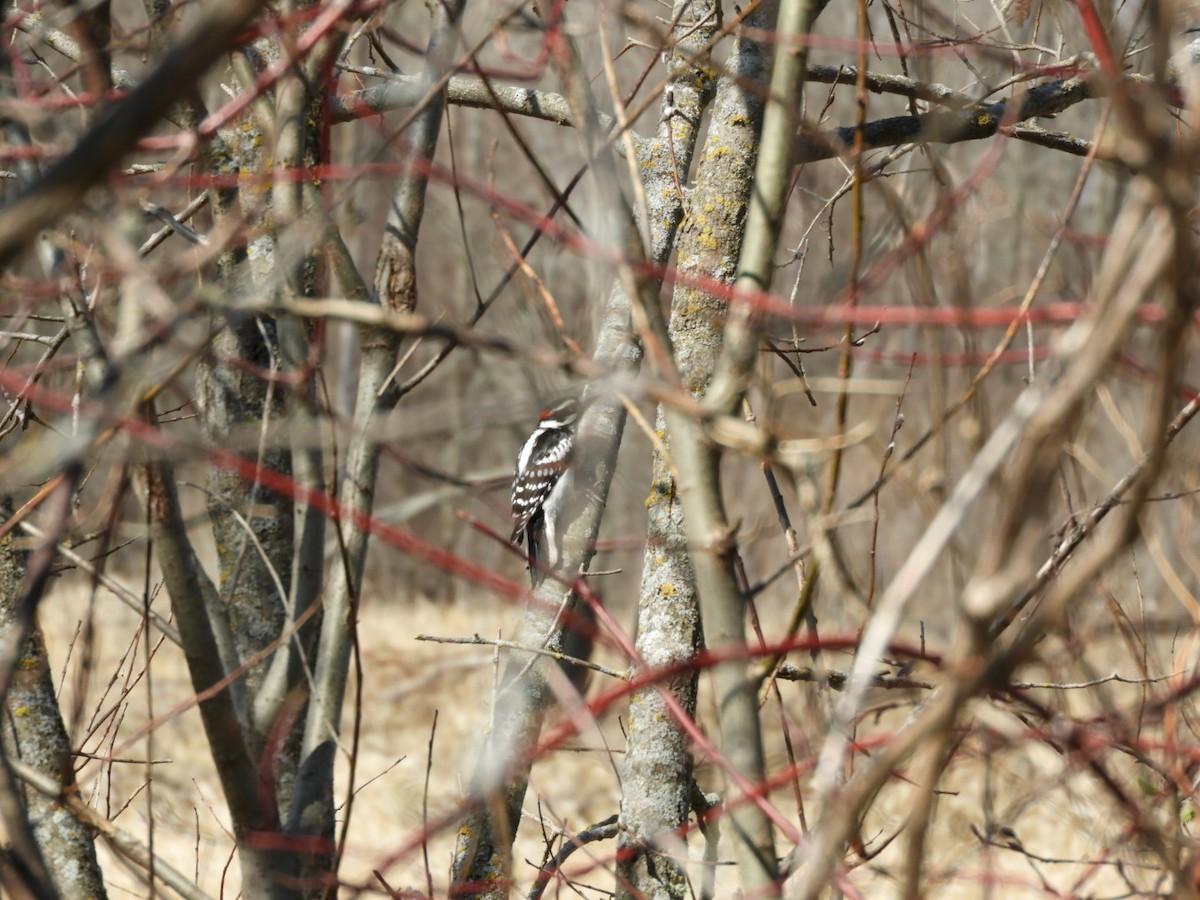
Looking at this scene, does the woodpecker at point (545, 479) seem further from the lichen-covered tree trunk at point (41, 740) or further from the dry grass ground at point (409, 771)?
the lichen-covered tree trunk at point (41, 740)

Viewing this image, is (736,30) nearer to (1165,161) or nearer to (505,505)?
(1165,161)

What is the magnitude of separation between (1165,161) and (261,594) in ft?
8.14

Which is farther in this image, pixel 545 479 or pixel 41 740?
pixel 545 479

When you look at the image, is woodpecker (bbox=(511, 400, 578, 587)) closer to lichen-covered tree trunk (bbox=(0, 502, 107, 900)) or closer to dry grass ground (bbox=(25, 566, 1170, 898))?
dry grass ground (bbox=(25, 566, 1170, 898))

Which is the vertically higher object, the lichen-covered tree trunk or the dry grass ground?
the dry grass ground

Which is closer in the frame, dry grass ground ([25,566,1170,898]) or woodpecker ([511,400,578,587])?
woodpecker ([511,400,578,587])

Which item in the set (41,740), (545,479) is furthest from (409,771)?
(41,740)

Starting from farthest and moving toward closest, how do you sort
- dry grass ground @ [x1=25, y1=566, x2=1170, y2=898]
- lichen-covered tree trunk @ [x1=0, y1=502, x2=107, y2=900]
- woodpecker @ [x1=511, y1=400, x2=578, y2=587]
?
dry grass ground @ [x1=25, y1=566, x2=1170, y2=898], woodpecker @ [x1=511, y1=400, x2=578, y2=587], lichen-covered tree trunk @ [x1=0, y1=502, x2=107, y2=900]

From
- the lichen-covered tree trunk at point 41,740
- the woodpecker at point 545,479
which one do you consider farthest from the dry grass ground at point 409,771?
the lichen-covered tree trunk at point 41,740

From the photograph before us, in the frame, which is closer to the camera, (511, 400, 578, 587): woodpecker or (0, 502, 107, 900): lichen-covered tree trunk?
(0, 502, 107, 900): lichen-covered tree trunk

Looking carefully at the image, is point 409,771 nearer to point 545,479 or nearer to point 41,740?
point 545,479

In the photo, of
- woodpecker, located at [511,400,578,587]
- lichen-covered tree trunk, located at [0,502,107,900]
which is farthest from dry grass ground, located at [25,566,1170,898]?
lichen-covered tree trunk, located at [0,502,107,900]

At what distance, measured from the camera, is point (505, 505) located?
11180mm

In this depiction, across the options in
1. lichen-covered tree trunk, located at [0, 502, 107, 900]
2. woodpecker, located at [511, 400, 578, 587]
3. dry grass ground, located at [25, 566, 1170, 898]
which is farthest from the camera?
dry grass ground, located at [25, 566, 1170, 898]
